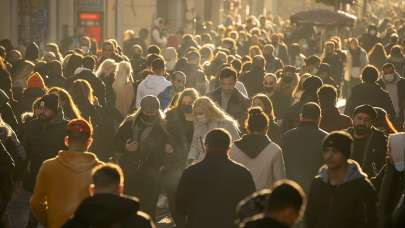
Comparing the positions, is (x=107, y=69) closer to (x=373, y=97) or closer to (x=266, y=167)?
(x=373, y=97)

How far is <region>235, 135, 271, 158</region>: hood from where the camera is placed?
11680 millimetres

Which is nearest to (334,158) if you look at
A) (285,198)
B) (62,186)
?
(62,186)

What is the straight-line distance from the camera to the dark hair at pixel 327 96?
1502 centimetres

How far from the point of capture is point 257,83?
20766 millimetres

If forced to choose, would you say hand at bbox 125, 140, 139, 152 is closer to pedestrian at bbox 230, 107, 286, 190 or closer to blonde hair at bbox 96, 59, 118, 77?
pedestrian at bbox 230, 107, 286, 190

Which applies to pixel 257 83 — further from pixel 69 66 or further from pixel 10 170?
pixel 10 170

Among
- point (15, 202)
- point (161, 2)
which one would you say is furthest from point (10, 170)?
point (161, 2)

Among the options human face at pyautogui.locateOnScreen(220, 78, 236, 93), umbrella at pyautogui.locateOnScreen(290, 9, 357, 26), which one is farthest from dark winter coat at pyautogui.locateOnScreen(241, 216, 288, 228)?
umbrella at pyautogui.locateOnScreen(290, 9, 357, 26)

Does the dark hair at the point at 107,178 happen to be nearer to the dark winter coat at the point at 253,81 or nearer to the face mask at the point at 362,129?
the face mask at the point at 362,129

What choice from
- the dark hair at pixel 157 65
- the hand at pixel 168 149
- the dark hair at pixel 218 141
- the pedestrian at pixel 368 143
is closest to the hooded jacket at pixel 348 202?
the dark hair at pixel 218 141

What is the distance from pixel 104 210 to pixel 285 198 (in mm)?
1101

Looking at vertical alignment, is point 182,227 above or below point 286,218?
below

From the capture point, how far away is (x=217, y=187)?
33.7 ft

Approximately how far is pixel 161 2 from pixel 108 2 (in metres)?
13.4
